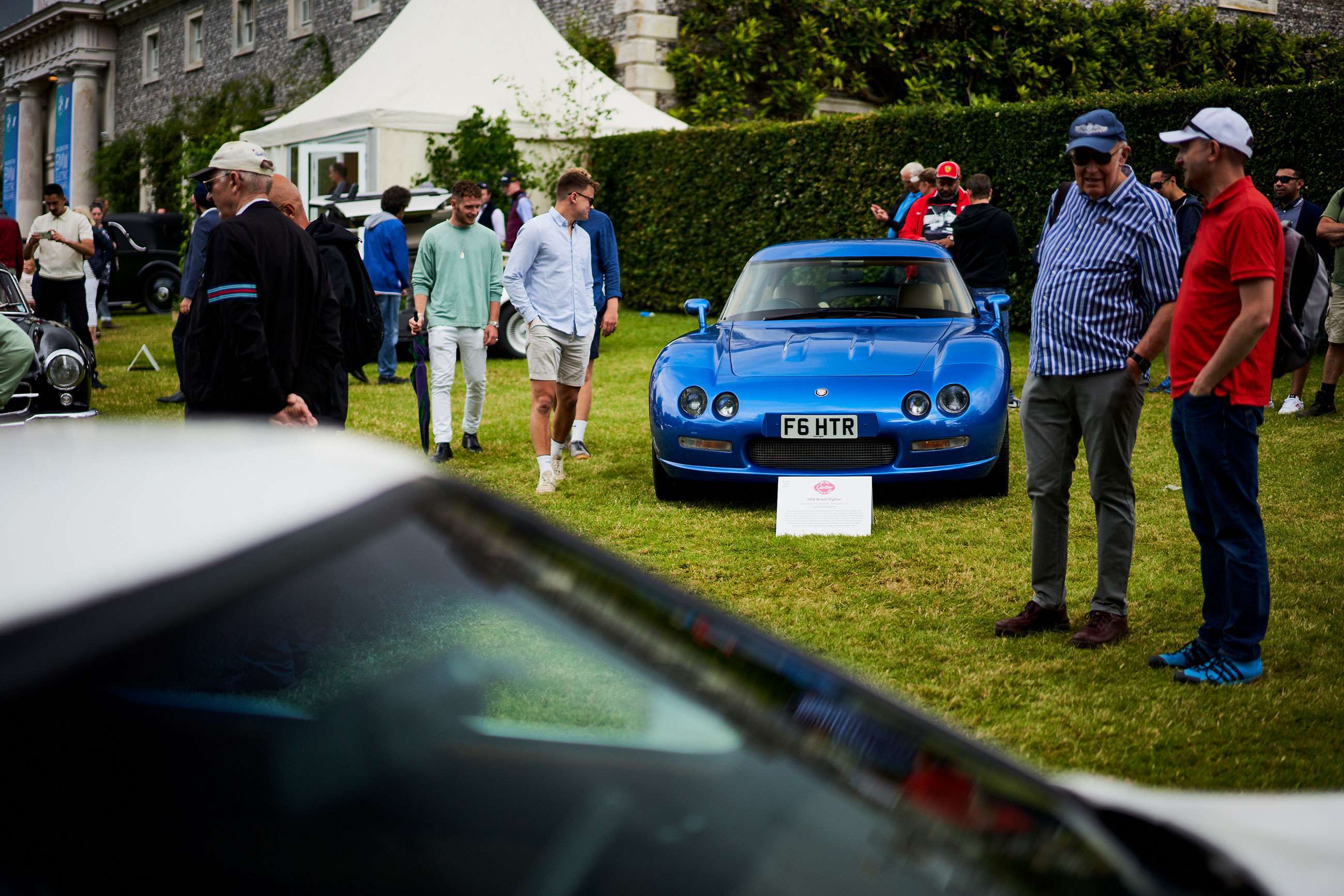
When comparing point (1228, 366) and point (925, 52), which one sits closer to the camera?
point (1228, 366)

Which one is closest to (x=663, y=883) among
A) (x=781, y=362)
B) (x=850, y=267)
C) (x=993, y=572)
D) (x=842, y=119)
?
(x=993, y=572)

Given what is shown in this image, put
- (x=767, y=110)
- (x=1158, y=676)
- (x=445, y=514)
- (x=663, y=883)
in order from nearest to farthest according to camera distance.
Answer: (x=663, y=883)
(x=445, y=514)
(x=1158, y=676)
(x=767, y=110)

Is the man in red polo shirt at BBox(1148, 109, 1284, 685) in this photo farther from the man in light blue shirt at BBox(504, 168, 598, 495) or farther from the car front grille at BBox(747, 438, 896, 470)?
the man in light blue shirt at BBox(504, 168, 598, 495)

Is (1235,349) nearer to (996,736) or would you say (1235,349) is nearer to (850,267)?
(996,736)

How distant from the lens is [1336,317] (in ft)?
30.3

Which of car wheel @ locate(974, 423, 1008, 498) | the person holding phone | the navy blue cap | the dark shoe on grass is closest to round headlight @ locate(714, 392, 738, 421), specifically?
car wheel @ locate(974, 423, 1008, 498)

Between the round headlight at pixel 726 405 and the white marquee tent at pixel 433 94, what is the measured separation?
12755 mm

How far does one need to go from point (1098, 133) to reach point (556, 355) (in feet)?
13.1

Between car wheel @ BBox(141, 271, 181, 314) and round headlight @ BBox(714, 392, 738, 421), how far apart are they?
19665mm

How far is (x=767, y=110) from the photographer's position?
22609 millimetres

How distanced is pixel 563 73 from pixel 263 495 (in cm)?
2056

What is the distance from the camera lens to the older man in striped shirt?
14.2ft

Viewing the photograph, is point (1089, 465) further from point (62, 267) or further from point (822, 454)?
point (62, 267)

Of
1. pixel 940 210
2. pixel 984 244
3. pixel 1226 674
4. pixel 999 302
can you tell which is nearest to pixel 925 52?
pixel 940 210
